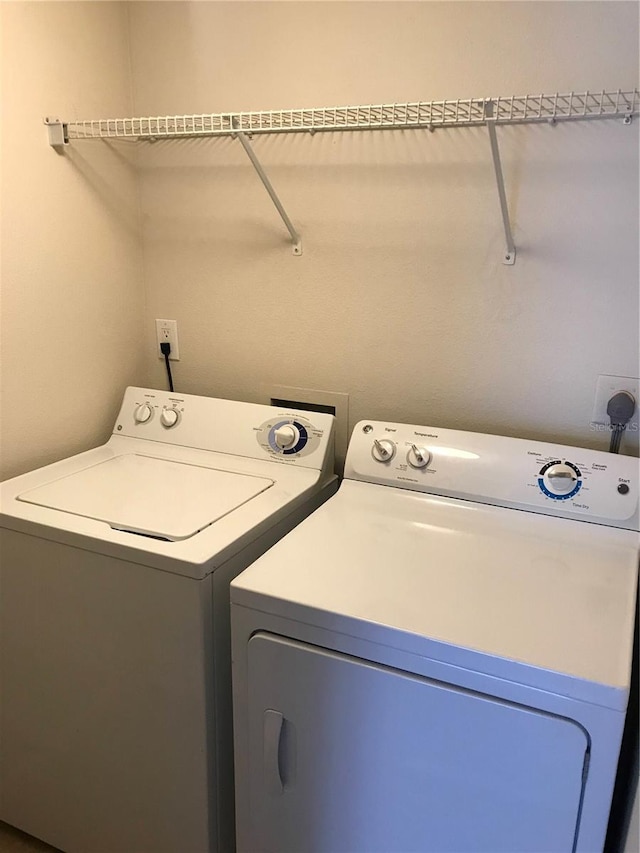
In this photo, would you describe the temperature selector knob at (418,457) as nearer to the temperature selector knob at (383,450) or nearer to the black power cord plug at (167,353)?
the temperature selector knob at (383,450)

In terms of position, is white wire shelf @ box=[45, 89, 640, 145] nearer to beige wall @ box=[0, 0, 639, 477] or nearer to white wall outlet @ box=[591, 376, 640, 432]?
beige wall @ box=[0, 0, 639, 477]

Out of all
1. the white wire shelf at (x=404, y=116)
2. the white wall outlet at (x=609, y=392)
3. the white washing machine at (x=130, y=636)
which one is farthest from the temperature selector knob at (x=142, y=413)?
the white wall outlet at (x=609, y=392)

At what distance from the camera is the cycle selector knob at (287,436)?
5.45 ft

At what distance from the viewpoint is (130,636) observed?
1.29m

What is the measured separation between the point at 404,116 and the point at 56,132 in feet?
2.85

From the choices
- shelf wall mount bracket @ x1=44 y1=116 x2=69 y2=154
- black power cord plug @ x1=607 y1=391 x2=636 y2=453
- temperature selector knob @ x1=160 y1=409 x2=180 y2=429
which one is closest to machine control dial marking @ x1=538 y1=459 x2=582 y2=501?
black power cord plug @ x1=607 y1=391 x2=636 y2=453

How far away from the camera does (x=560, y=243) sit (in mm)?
1485

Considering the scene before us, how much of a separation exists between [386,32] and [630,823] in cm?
168

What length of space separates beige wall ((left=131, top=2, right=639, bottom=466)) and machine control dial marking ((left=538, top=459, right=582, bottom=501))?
0.19m

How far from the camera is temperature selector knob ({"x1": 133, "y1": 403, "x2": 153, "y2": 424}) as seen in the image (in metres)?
1.86

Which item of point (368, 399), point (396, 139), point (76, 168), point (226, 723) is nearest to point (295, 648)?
point (226, 723)

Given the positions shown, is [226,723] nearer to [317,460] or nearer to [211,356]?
[317,460]

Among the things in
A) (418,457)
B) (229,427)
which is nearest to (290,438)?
(229,427)

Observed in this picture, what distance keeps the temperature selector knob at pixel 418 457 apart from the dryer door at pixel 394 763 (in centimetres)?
57
